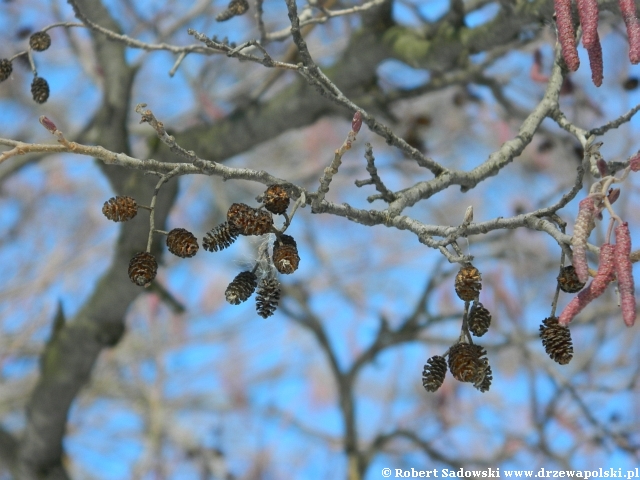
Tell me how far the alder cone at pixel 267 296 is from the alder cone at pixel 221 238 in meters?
0.12

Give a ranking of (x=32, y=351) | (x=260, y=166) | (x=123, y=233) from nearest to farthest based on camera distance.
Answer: (x=123, y=233) → (x=32, y=351) → (x=260, y=166)

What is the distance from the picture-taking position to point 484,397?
4.95 m

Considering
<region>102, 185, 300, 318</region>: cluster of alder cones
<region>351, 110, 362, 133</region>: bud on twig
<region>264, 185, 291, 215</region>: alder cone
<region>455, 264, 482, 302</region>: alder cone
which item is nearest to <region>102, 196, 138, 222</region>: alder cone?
<region>102, 185, 300, 318</region>: cluster of alder cones

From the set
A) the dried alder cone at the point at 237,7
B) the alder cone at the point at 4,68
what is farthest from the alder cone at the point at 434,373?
the alder cone at the point at 4,68

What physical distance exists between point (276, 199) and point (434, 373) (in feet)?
1.54

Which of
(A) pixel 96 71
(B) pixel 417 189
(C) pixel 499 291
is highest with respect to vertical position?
(A) pixel 96 71

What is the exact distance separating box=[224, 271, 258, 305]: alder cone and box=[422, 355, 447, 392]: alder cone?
1.28ft

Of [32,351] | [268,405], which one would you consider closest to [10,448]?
[32,351]

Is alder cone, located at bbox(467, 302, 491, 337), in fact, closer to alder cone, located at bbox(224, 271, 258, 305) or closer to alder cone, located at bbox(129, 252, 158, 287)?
alder cone, located at bbox(224, 271, 258, 305)

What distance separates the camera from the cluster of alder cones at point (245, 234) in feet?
3.87

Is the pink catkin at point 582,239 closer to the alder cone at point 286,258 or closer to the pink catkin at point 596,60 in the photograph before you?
the pink catkin at point 596,60

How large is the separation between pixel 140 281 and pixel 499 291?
2777mm

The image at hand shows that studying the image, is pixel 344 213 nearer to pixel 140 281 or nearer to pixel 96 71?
pixel 140 281

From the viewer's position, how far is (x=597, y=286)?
995mm
